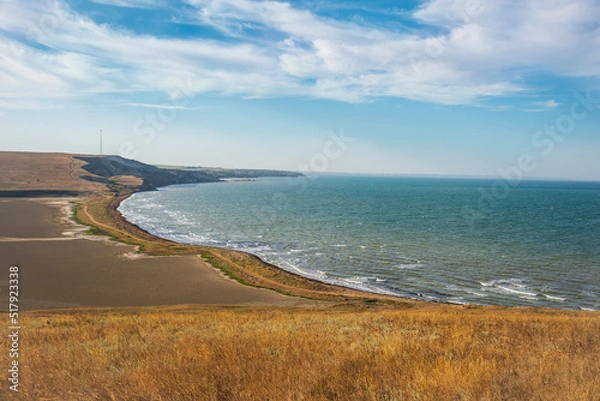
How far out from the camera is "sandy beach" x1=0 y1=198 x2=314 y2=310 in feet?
84.8

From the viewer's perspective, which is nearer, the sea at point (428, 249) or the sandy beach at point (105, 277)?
the sandy beach at point (105, 277)

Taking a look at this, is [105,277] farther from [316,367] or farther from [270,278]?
[316,367]

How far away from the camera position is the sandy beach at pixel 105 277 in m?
25.9

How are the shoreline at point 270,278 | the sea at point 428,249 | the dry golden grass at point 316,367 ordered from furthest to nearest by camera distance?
the sea at point 428,249
the shoreline at point 270,278
the dry golden grass at point 316,367

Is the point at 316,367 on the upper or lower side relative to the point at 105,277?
upper

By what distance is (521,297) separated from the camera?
26984 millimetres

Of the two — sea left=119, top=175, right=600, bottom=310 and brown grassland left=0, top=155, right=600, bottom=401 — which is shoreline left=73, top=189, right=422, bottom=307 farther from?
brown grassland left=0, top=155, right=600, bottom=401

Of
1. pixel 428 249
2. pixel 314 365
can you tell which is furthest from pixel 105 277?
pixel 428 249

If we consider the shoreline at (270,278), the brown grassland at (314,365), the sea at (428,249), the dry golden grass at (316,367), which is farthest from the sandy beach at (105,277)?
Answer: the dry golden grass at (316,367)

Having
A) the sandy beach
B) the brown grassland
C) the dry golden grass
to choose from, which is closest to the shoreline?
the sandy beach

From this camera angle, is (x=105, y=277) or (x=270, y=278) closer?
(x=105, y=277)

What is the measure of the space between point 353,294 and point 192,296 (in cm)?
1141

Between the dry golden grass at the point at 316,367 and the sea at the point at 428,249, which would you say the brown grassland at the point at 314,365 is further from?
the sea at the point at 428,249

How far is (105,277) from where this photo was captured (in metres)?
30.9
